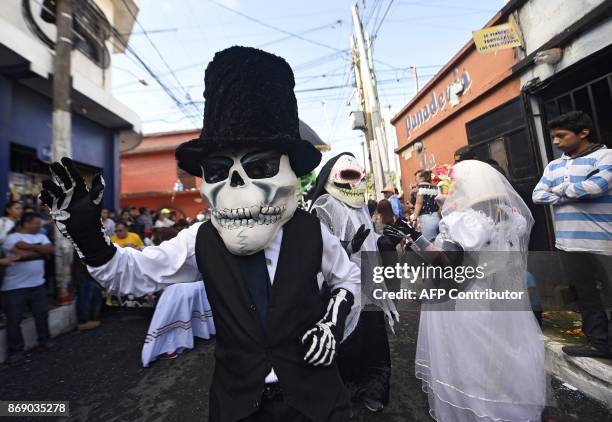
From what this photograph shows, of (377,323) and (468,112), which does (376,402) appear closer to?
(377,323)

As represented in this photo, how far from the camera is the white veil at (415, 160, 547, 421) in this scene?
1.69 metres

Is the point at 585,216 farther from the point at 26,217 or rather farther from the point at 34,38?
the point at 34,38

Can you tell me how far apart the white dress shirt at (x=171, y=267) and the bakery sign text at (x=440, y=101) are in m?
6.66

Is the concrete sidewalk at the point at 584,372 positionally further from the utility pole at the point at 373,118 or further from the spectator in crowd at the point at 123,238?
the utility pole at the point at 373,118

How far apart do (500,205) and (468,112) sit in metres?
5.84

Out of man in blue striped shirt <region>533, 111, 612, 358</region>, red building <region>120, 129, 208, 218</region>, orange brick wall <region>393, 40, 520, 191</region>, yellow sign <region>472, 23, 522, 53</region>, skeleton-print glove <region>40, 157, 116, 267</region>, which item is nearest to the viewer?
skeleton-print glove <region>40, 157, 116, 267</region>

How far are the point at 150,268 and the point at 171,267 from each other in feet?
0.27

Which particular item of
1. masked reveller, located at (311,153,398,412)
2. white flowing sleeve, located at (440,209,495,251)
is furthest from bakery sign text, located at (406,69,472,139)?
white flowing sleeve, located at (440,209,495,251)

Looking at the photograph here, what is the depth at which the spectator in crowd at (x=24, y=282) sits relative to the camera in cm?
366

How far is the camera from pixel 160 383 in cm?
306

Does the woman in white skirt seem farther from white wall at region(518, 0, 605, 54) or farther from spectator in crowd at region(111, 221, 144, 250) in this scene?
white wall at region(518, 0, 605, 54)

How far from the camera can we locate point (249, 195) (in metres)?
1.29

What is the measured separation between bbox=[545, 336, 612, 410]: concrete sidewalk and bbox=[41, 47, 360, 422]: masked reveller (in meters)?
2.27

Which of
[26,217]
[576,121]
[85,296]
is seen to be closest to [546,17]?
[576,121]
